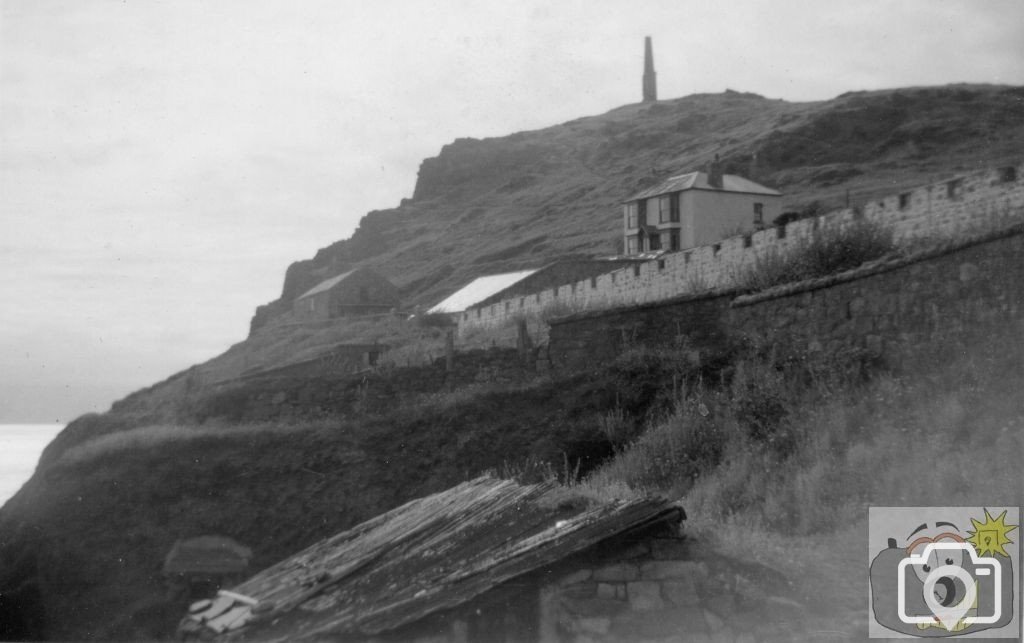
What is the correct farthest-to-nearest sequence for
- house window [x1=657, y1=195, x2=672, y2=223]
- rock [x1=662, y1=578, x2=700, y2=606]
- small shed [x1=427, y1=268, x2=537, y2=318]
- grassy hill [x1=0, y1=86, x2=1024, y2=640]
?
1. house window [x1=657, y1=195, x2=672, y2=223]
2. small shed [x1=427, y1=268, x2=537, y2=318]
3. grassy hill [x1=0, y1=86, x2=1024, y2=640]
4. rock [x1=662, y1=578, x2=700, y2=606]

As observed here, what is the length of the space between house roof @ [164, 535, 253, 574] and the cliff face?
133 feet

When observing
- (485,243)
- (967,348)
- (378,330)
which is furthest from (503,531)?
(485,243)

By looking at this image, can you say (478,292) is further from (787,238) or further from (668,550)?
(668,550)

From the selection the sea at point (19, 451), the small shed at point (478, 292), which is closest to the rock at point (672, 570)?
the sea at point (19, 451)

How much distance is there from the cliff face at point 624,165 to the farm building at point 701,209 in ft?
8.14

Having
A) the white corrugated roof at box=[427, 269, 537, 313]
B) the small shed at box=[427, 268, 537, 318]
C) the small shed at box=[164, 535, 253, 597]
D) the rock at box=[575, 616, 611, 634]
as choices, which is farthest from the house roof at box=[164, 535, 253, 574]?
the white corrugated roof at box=[427, 269, 537, 313]

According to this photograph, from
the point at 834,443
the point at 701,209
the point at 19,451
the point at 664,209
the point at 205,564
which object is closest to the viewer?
the point at 834,443

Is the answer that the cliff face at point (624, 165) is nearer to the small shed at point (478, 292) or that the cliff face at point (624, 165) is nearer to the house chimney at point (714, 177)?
the house chimney at point (714, 177)

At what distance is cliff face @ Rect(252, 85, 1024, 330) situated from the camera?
197 feet

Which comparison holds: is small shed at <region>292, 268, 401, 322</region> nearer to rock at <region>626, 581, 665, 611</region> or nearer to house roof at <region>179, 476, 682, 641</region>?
house roof at <region>179, 476, 682, 641</region>

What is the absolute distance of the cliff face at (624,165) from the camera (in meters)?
60.2

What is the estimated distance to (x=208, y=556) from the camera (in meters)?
13.7

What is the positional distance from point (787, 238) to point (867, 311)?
9.25 m

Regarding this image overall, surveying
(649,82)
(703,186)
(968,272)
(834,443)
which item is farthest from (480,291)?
(649,82)
